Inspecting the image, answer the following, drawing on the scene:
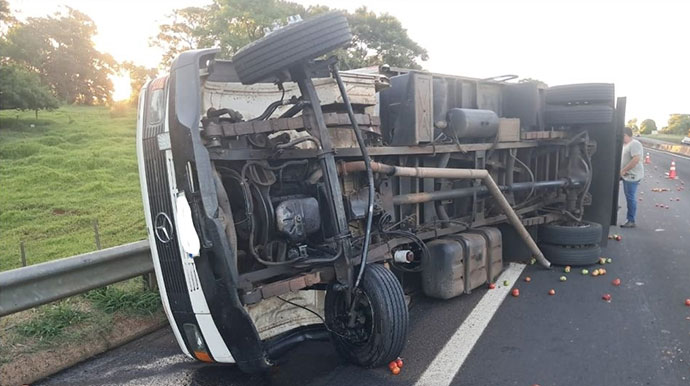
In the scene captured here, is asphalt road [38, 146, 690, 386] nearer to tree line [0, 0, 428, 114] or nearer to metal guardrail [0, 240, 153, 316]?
metal guardrail [0, 240, 153, 316]

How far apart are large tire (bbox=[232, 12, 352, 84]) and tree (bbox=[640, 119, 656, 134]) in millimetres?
60710

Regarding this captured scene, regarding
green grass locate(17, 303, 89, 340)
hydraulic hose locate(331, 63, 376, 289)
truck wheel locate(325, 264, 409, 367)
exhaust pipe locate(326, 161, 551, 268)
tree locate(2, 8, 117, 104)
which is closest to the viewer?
truck wheel locate(325, 264, 409, 367)

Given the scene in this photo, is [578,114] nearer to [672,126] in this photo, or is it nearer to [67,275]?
[67,275]

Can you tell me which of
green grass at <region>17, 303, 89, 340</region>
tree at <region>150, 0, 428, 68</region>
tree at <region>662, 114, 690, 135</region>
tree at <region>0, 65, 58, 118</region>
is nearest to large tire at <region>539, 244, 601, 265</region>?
green grass at <region>17, 303, 89, 340</region>

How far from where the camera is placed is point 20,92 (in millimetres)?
20750

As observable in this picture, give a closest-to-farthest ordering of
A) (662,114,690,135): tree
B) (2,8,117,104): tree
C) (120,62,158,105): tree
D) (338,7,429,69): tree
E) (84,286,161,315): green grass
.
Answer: (84,286,161,315): green grass < (338,7,429,69): tree < (120,62,158,105): tree < (2,8,117,104): tree < (662,114,690,135): tree

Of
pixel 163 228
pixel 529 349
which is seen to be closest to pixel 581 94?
pixel 529 349

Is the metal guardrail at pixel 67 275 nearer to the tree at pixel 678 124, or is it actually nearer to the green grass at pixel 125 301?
the green grass at pixel 125 301

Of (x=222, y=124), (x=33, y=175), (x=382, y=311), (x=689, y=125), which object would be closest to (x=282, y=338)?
(x=382, y=311)

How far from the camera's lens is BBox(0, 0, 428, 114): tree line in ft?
68.3

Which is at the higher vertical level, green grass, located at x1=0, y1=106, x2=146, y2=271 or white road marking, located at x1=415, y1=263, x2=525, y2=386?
green grass, located at x1=0, y1=106, x2=146, y2=271

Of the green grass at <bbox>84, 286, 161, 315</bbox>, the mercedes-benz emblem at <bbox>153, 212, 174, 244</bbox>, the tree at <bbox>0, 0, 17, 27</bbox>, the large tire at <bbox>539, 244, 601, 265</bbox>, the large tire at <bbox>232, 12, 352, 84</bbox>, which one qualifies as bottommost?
the large tire at <bbox>539, 244, 601, 265</bbox>

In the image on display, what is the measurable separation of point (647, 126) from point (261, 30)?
1961 inches

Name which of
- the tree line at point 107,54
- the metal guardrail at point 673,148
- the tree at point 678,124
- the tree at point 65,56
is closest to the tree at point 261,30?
the tree line at point 107,54
